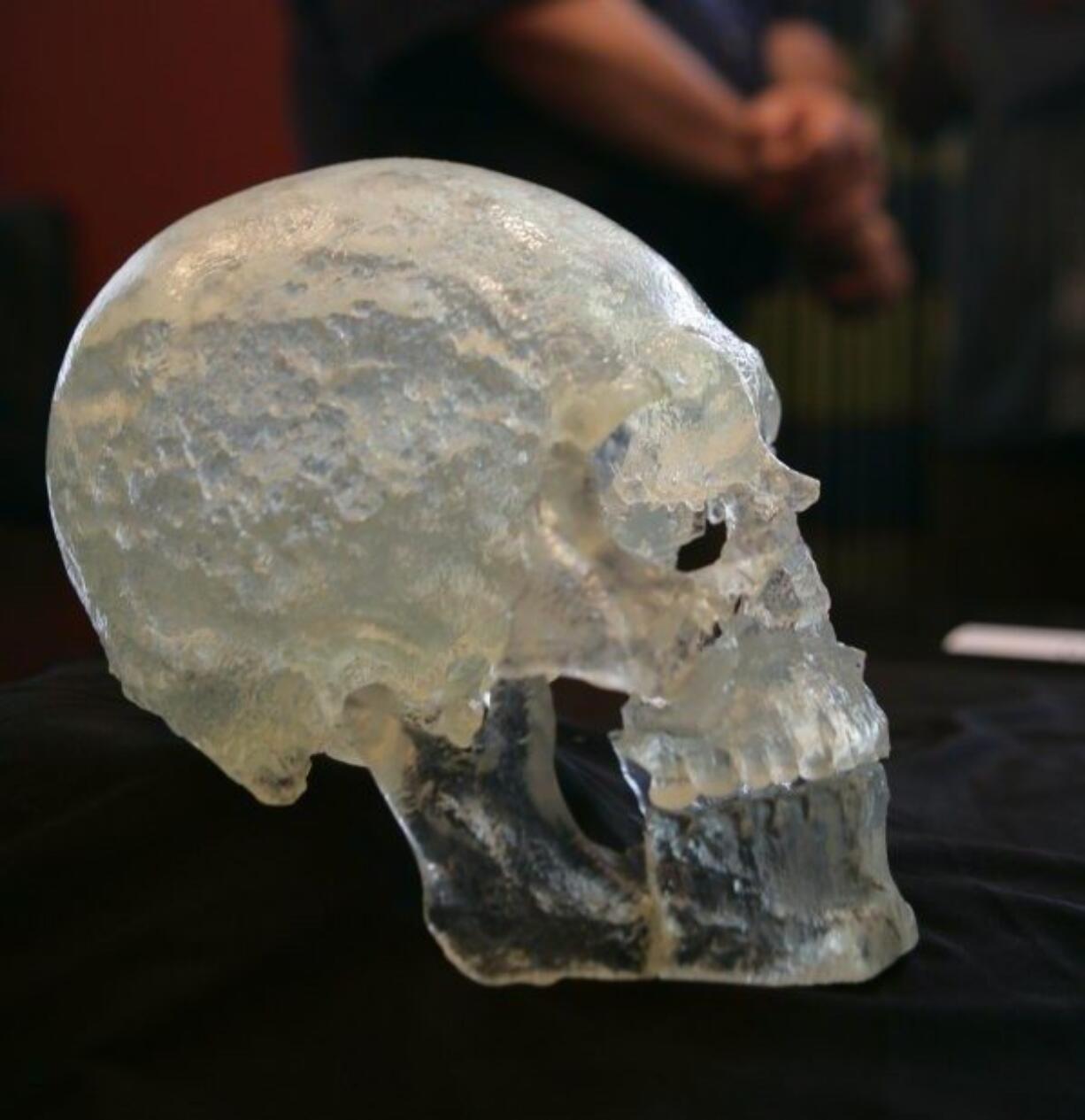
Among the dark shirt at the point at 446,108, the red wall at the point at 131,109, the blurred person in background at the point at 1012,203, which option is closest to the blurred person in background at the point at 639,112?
the dark shirt at the point at 446,108

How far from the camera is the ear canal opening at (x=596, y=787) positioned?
121 cm

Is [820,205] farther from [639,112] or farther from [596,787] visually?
[596,787]

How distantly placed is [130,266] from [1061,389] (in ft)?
6.47

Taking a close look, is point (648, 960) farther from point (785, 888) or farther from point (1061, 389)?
point (1061, 389)

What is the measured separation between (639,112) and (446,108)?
0.27m

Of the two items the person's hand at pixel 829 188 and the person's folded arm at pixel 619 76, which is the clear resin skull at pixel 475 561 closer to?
the person's folded arm at pixel 619 76

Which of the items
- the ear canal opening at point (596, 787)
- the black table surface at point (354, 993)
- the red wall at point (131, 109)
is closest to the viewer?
the black table surface at point (354, 993)

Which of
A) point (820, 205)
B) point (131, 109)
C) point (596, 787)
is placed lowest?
point (596, 787)

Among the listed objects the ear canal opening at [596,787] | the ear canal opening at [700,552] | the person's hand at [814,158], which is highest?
the person's hand at [814,158]

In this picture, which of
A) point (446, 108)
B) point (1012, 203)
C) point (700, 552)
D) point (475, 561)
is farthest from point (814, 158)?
point (475, 561)

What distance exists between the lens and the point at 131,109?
2.95 metres

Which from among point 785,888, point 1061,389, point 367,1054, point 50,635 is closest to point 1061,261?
point 1061,389

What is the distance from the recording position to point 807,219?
2.47 meters

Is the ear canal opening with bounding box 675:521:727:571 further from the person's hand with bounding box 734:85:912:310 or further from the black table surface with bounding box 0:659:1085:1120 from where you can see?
the person's hand with bounding box 734:85:912:310
